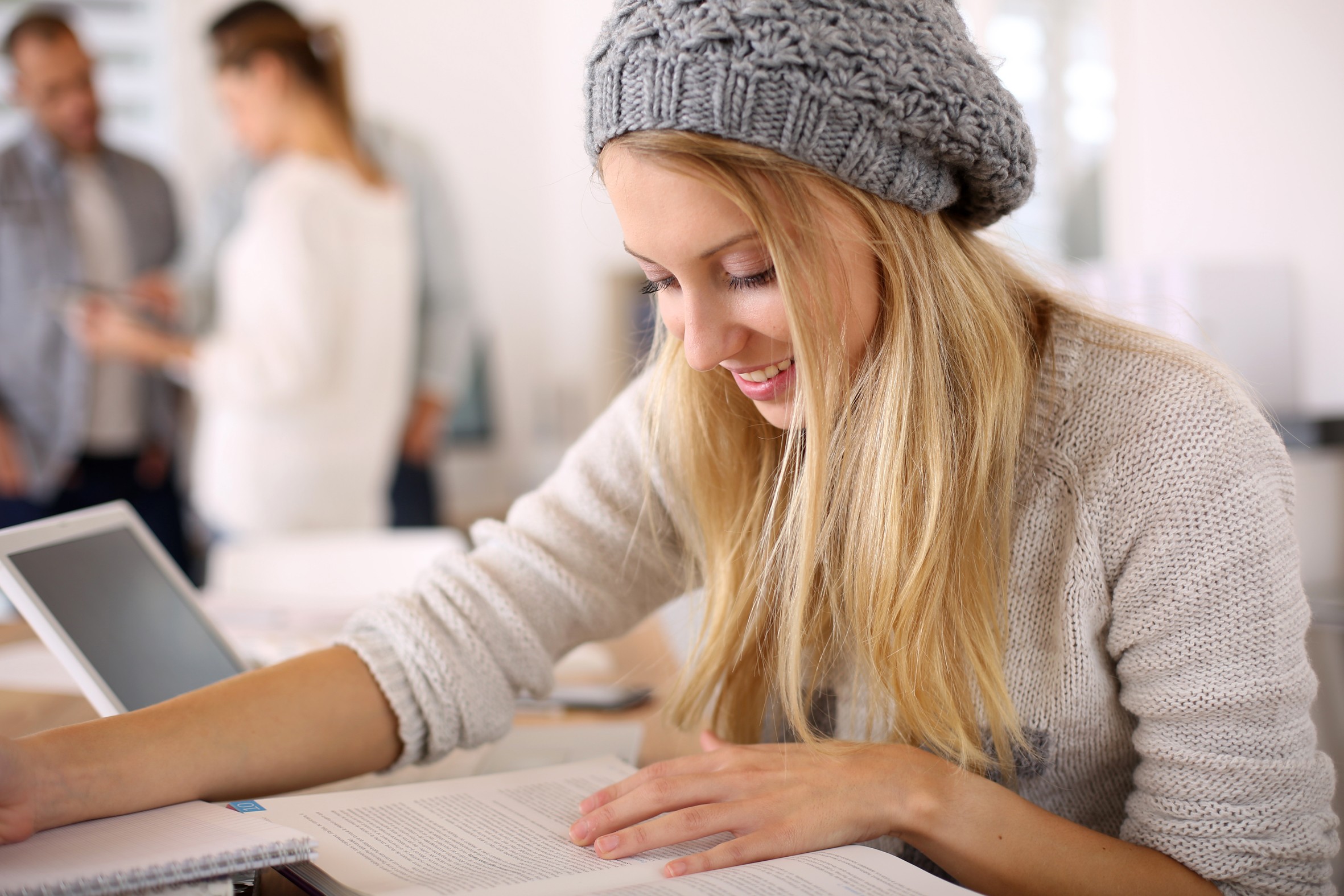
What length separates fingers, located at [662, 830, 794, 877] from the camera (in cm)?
62

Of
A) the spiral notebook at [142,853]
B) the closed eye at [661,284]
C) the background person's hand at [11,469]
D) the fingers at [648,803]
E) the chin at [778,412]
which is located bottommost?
the background person's hand at [11,469]

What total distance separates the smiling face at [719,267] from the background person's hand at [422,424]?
6.92 feet

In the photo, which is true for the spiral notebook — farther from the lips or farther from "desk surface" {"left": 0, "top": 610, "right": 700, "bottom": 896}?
the lips

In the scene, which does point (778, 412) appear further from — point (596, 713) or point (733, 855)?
point (596, 713)

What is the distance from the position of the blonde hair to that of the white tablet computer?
1.62ft

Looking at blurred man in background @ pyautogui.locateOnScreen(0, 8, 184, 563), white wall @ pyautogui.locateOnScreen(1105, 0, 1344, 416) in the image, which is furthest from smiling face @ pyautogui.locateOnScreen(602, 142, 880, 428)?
blurred man in background @ pyautogui.locateOnScreen(0, 8, 184, 563)

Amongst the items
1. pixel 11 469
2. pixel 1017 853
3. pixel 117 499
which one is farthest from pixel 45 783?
pixel 117 499

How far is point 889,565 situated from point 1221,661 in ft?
0.71

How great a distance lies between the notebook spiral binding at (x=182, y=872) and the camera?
0.53m

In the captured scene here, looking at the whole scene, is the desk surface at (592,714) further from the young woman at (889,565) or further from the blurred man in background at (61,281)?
the blurred man in background at (61,281)

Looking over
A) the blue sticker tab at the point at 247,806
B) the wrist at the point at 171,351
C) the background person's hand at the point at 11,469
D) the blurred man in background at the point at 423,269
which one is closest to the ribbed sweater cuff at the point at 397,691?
the blue sticker tab at the point at 247,806

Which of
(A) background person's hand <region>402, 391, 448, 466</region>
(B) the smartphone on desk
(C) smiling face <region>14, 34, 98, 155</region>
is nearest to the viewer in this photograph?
(B) the smartphone on desk

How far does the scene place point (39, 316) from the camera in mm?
2770

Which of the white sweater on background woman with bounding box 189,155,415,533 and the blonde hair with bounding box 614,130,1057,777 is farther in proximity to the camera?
the white sweater on background woman with bounding box 189,155,415,533
